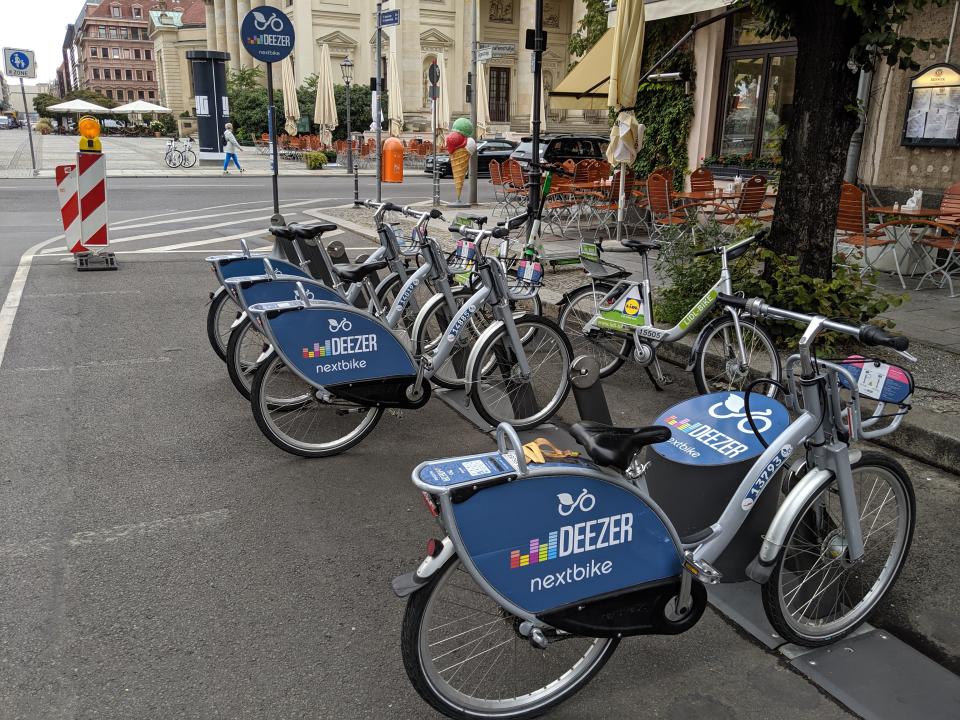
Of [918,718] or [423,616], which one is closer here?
[423,616]

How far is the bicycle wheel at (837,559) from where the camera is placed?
2.85 meters

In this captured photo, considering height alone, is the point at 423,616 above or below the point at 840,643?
above

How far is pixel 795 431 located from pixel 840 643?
928 millimetres

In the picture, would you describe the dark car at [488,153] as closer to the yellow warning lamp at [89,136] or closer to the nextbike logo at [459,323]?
the yellow warning lamp at [89,136]

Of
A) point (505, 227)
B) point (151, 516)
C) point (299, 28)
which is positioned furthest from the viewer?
point (299, 28)

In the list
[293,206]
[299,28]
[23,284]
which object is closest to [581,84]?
[293,206]

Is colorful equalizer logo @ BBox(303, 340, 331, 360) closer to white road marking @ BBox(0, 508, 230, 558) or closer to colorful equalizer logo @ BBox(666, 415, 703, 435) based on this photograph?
white road marking @ BBox(0, 508, 230, 558)

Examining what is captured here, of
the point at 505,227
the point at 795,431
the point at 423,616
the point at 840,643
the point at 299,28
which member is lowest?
the point at 840,643

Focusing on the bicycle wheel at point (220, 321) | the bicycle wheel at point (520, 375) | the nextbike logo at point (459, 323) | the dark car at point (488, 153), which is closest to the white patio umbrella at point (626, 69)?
the bicycle wheel at point (520, 375)

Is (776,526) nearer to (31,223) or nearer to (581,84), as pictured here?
(581,84)

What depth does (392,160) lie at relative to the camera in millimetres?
23641

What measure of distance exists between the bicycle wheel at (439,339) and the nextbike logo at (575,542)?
9.21ft

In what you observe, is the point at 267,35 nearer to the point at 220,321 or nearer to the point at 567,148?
the point at 220,321

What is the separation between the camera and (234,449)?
4.74m
